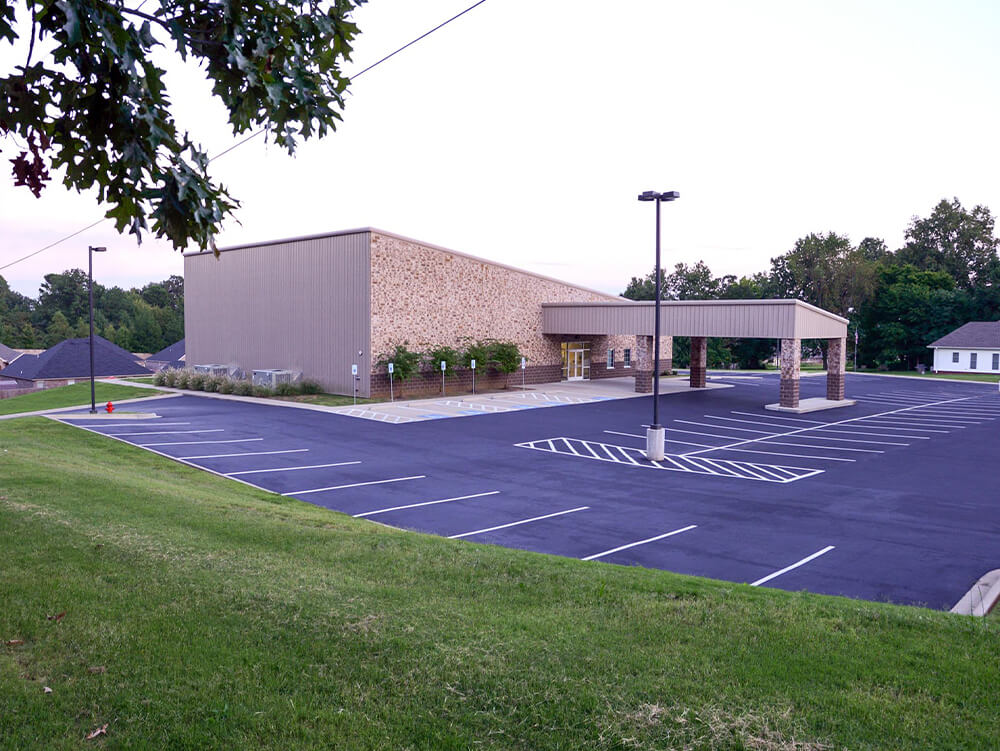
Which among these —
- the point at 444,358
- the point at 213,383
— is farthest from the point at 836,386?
the point at 213,383

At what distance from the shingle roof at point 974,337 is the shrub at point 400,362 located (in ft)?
168

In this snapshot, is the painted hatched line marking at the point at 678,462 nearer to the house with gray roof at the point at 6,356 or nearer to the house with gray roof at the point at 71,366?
the house with gray roof at the point at 71,366

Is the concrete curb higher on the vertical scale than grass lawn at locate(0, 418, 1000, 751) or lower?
lower

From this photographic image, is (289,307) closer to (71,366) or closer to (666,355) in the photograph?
(666,355)

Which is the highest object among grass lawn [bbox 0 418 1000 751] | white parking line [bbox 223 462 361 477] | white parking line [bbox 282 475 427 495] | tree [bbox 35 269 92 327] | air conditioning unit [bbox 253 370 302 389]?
tree [bbox 35 269 92 327]

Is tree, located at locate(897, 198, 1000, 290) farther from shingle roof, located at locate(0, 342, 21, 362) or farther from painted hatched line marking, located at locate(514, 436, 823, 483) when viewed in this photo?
shingle roof, located at locate(0, 342, 21, 362)

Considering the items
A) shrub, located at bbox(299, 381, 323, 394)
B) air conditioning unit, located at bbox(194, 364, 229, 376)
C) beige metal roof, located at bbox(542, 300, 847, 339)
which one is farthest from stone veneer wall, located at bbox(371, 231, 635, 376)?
air conditioning unit, located at bbox(194, 364, 229, 376)

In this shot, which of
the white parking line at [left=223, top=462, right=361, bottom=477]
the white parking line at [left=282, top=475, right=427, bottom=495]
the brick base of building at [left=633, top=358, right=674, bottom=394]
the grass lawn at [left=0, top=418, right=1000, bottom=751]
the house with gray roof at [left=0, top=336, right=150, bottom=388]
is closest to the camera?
the grass lawn at [left=0, top=418, right=1000, bottom=751]

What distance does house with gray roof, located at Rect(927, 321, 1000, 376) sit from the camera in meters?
61.7

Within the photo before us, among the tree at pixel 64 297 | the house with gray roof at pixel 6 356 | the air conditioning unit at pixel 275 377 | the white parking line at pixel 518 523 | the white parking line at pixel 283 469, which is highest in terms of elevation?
the tree at pixel 64 297

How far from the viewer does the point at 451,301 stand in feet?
125

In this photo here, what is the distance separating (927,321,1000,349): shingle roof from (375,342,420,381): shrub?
51276 mm

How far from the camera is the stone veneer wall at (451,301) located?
34.5 meters

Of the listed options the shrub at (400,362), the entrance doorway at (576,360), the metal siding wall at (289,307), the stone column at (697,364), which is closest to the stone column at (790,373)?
the stone column at (697,364)
